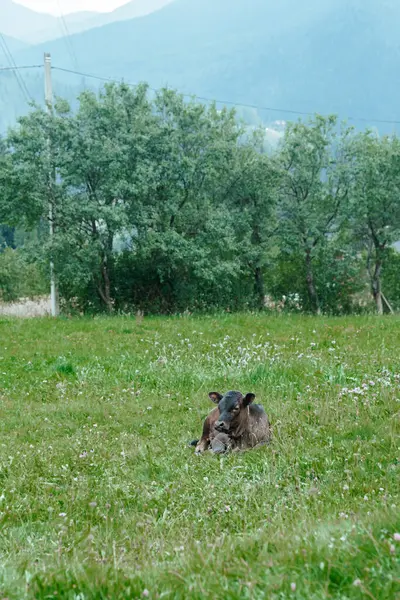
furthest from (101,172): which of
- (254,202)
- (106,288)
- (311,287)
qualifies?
(311,287)

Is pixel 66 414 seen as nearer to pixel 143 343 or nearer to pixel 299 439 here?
pixel 299 439

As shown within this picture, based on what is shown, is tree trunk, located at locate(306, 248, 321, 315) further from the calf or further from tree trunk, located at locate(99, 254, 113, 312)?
the calf

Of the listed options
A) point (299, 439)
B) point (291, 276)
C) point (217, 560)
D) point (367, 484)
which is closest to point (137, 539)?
point (217, 560)

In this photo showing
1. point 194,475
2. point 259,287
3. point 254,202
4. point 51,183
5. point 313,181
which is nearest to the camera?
point 194,475

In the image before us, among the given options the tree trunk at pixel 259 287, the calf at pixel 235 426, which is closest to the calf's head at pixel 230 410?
the calf at pixel 235 426

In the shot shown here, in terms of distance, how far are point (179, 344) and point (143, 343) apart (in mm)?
1234

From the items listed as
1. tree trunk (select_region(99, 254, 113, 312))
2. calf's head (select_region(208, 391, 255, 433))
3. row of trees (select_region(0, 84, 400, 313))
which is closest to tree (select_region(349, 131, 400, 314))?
row of trees (select_region(0, 84, 400, 313))

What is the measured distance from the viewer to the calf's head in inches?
288

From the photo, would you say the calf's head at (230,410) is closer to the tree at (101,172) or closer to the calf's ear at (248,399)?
the calf's ear at (248,399)

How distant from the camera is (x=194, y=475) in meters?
6.56

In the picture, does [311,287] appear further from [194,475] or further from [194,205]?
[194,475]

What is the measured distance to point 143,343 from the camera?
656 inches

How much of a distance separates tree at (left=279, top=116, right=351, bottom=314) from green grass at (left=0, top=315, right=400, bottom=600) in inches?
614

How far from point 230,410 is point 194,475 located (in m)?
1.16
